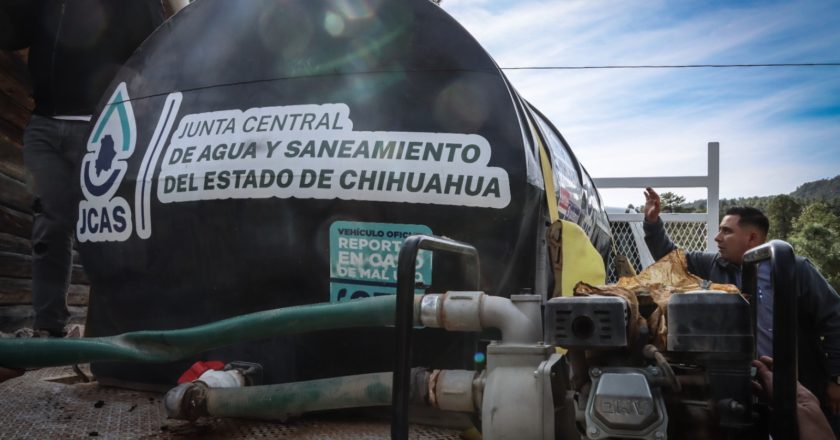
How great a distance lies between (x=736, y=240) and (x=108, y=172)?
3.29 metres

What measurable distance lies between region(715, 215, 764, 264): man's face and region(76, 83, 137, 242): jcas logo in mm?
3121

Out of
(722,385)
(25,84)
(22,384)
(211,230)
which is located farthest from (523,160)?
(25,84)

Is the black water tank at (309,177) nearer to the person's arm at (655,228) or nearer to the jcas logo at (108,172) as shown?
the jcas logo at (108,172)

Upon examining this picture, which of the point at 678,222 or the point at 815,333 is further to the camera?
the point at 678,222

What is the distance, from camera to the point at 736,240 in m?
3.39

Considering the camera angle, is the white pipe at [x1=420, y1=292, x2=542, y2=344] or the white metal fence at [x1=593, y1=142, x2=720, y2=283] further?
the white metal fence at [x1=593, y1=142, x2=720, y2=283]

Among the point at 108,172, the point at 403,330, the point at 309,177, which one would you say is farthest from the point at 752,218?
the point at 108,172

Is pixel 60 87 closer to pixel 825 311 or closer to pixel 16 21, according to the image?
pixel 16 21

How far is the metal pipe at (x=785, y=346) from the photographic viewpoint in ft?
4.22

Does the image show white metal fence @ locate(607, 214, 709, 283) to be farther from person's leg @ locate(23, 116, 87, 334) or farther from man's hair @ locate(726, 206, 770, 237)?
person's leg @ locate(23, 116, 87, 334)

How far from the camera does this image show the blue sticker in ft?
7.55

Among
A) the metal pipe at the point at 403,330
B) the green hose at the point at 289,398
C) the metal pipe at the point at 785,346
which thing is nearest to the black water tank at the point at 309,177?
the green hose at the point at 289,398

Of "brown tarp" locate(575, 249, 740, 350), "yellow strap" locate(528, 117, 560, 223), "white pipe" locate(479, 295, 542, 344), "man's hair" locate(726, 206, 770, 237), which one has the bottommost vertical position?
"white pipe" locate(479, 295, 542, 344)

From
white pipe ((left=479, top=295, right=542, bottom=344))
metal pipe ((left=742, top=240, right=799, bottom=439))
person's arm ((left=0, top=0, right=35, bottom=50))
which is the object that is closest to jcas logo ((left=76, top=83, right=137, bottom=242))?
person's arm ((left=0, top=0, right=35, bottom=50))
